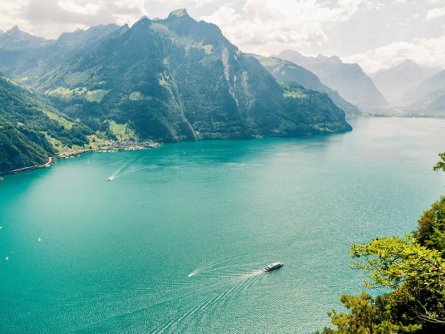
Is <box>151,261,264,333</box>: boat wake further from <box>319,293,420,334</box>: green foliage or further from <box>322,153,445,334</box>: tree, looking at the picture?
<box>322,153,445,334</box>: tree

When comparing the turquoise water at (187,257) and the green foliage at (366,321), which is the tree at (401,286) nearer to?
Answer: the green foliage at (366,321)

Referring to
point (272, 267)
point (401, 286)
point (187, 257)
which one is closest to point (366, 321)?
point (401, 286)

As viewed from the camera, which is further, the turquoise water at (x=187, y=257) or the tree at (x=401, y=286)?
the turquoise water at (x=187, y=257)

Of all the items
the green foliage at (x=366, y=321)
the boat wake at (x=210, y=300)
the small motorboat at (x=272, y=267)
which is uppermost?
the green foliage at (x=366, y=321)

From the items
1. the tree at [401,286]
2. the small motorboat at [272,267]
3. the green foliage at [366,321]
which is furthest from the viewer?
the small motorboat at [272,267]

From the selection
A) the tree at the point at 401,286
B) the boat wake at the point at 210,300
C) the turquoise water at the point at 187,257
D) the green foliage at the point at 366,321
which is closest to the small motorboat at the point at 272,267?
the boat wake at the point at 210,300

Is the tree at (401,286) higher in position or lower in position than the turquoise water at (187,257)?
higher

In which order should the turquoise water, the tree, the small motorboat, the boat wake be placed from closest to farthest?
1. the tree
2. the boat wake
3. the turquoise water
4. the small motorboat

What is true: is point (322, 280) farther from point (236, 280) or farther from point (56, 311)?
point (56, 311)

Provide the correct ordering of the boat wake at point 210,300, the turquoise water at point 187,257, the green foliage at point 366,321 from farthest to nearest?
the turquoise water at point 187,257
the boat wake at point 210,300
the green foliage at point 366,321

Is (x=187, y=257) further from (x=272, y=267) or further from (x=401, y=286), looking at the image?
(x=401, y=286)

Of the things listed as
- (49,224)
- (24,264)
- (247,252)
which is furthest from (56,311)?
(49,224)

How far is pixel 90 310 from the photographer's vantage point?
88875 millimetres

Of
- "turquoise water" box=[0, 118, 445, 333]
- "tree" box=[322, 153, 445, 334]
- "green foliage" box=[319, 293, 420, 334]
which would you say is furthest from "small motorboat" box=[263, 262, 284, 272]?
"green foliage" box=[319, 293, 420, 334]
